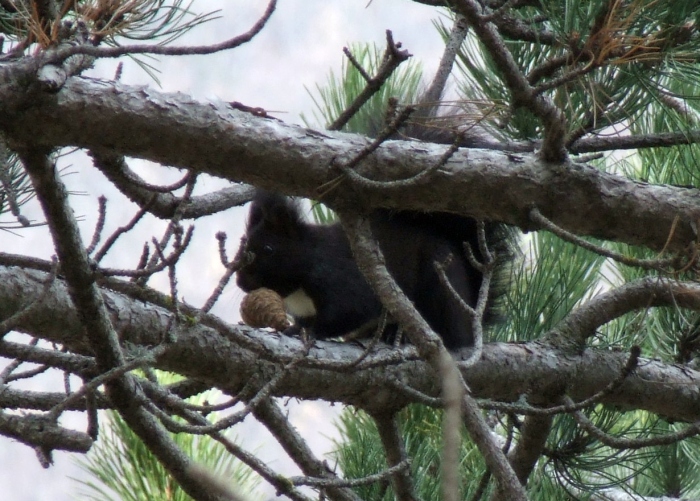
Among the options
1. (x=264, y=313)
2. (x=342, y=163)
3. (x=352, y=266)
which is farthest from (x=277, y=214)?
(x=342, y=163)

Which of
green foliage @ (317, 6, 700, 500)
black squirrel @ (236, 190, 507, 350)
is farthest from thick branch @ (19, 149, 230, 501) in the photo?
black squirrel @ (236, 190, 507, 350)

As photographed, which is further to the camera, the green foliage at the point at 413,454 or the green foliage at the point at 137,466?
the green foliage at the point at 137,466

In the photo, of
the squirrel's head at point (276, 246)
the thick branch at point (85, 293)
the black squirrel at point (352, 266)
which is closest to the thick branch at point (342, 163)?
the thick branch at point (85, 293)

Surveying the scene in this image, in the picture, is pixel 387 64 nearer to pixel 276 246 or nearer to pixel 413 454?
pixel 413 454

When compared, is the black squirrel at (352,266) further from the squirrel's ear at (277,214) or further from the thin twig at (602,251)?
the thin twig at (602,251)

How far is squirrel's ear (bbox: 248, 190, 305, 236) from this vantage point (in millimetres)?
1774

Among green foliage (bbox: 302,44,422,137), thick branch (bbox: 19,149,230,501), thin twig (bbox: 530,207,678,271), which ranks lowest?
thick branch (bbox: 19,149,230,501)

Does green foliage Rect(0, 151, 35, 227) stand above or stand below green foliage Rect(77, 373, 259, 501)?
above

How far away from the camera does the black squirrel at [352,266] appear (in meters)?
1.61

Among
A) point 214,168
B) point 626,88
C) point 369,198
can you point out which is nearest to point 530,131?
point 626,88

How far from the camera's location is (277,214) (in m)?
1.79

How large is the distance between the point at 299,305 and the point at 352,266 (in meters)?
0.16

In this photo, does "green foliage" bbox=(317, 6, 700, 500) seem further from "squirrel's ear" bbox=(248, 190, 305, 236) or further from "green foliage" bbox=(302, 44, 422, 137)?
"squirrel's ear" bbox=(248, 190, 305, 236)

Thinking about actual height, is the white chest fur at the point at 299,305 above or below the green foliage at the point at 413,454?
above
